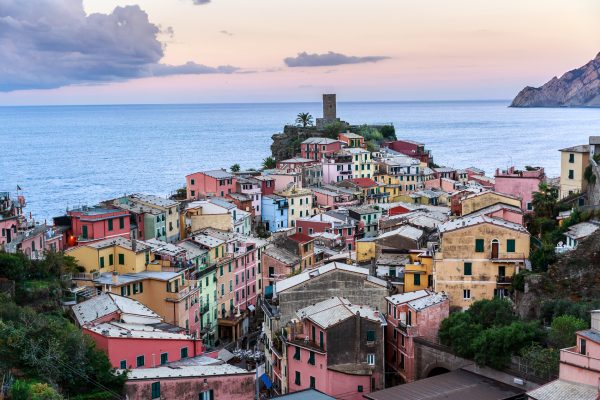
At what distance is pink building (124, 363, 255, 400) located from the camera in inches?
1134

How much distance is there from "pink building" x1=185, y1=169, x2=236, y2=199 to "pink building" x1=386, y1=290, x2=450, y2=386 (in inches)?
1327

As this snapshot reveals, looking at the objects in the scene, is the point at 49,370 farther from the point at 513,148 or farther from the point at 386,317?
the point at 513,148

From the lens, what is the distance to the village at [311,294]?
31.1 metres

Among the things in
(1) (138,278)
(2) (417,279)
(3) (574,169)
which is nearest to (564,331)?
(2) (417,279)

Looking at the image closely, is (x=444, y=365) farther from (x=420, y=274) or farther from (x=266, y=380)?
(x=266, y=380)

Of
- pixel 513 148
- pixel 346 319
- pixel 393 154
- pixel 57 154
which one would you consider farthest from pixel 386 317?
pixel 57 154

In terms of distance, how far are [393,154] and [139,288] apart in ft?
213

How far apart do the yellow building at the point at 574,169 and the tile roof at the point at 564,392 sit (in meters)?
24.6

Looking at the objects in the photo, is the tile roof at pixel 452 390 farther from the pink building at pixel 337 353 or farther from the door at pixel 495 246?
the door at pixel 495 246

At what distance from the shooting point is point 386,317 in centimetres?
3800

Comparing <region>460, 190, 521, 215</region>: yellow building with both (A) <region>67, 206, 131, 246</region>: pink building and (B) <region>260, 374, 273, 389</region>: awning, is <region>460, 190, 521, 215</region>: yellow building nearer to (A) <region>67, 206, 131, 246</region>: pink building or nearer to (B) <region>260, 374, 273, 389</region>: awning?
(B) <region>260, 374, 273, 389</region>: awning

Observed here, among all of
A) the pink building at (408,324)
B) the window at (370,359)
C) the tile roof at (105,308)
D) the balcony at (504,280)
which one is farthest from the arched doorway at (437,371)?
the tile roof at (105,308)

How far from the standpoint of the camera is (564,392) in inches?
1078

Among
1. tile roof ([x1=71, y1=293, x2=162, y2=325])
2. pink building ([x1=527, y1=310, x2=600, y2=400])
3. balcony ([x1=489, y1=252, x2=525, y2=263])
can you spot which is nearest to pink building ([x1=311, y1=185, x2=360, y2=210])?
balcony ([x1=489, y1=252, x2=525, y2=263])
